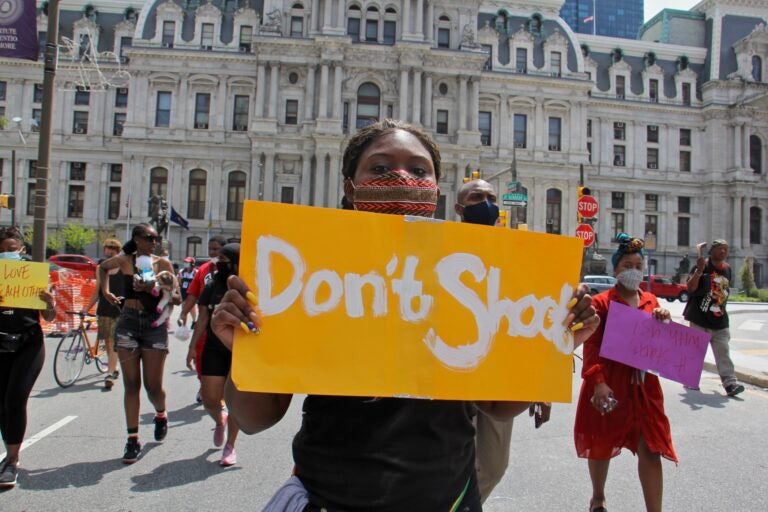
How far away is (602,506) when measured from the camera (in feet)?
12.9

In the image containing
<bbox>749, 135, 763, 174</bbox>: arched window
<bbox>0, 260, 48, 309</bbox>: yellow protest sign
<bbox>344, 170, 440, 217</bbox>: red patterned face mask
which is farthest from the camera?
<bbox>749, 135, 763, 174</bbox>: arched window

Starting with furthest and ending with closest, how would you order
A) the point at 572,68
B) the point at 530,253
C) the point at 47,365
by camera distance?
Answer: 1. the point at 572,68
2. the point at 47,365
3. the point at 530,253

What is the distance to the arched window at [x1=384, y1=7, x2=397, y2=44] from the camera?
1791 inches

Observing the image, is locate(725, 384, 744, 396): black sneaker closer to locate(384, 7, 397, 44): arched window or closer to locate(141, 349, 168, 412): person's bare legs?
locate(141, 349, 168, 412): person's bare legs

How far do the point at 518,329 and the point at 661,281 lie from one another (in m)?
37.9

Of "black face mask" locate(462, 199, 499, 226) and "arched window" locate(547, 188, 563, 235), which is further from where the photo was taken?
"arched window" locate(547, 188, 563, 235)

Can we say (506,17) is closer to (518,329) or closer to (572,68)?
(572,68)

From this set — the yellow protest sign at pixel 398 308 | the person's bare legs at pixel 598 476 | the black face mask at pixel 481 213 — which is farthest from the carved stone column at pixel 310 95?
the yellow protest sign at pixel 398 308

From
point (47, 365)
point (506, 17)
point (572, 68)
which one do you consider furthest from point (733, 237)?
point (47, 365)

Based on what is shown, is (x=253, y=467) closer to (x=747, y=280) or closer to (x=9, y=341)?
(x=9, y=341)

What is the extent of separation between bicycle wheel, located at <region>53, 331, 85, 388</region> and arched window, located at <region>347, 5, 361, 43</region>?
1620 inches

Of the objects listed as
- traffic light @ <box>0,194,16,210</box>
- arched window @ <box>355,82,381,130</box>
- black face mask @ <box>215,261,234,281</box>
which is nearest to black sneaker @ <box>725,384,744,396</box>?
black face mask @ <box>215,261,234,281</box>

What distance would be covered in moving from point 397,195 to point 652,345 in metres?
2.72

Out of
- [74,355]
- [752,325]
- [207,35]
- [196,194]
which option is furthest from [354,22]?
[74,355]
